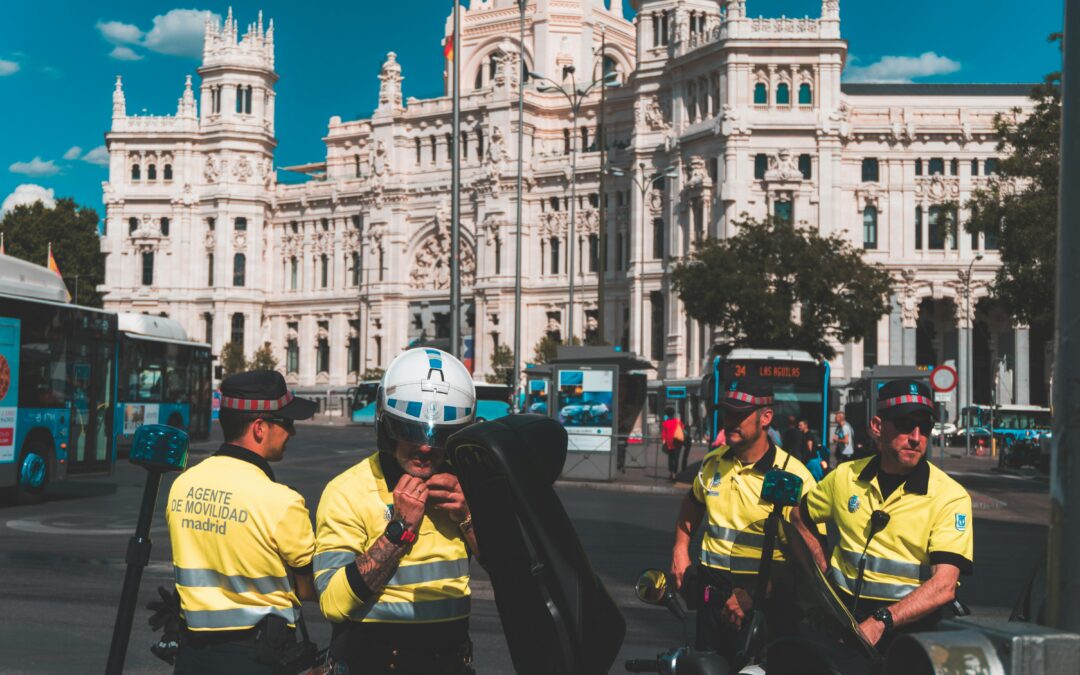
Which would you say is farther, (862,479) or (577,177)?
(577,177)

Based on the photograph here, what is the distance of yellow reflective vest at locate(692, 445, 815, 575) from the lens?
5.36 m

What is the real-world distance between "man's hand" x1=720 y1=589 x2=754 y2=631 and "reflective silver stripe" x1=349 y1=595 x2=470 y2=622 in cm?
151

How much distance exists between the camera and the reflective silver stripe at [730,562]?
17.4 feet

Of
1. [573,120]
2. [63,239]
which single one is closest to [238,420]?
[573,120]

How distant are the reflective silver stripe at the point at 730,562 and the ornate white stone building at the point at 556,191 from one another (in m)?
44.9

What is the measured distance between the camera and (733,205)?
2403 inches

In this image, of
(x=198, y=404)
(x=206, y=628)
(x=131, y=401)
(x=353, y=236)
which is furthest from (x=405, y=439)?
(x=353, y=236)

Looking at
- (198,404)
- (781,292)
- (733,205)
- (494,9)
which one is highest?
(494,9)

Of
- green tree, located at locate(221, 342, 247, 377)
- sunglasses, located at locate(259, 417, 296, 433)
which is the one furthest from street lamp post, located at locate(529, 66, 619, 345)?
sunglasses, located at locate(259, 417, 296, 433)

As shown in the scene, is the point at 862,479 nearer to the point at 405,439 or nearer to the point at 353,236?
the point at 405,439

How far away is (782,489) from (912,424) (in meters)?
0.70

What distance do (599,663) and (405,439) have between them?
1.08 metres

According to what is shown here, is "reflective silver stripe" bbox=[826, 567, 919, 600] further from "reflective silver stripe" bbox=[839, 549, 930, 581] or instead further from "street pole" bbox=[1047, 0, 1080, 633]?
"street pole" bbox=[1047, 0, 1080, 633]

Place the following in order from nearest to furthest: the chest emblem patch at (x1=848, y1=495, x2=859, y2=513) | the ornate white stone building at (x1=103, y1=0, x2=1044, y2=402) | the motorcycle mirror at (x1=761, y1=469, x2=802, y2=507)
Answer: the motorcycle mirror at (x1=761, y1=469, x2=802, y2=507)
the chest emblem patch at (x1=848, y1=495, x2=859, y2=513)
the ornate white stone building at (x1=103, y1=0, x2=1044, y2=402)
